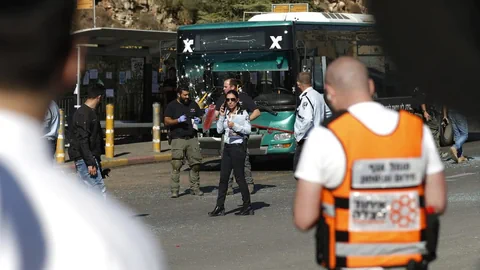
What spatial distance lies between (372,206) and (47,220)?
3448 mm

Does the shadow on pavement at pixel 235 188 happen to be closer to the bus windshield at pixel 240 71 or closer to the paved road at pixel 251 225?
the paved road at pixel 251 225

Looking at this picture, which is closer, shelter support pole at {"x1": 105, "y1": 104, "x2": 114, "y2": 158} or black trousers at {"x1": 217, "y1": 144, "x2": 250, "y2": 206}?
black trousers at {"x1": 217, "y1": 144, "x2": 250, "y2": 206}

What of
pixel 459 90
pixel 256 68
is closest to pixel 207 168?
pixel 256 68

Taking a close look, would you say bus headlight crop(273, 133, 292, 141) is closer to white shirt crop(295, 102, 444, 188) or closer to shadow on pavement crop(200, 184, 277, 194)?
shadow on pavement crop(200, 184, 277, 194)

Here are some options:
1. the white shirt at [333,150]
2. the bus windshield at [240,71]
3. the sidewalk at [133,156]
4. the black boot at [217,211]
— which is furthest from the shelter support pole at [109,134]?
the white shirt at [333,150]

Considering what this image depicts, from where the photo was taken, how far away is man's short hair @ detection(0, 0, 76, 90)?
110 centimetres

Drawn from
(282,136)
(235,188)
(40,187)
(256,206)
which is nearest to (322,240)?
(40,187)

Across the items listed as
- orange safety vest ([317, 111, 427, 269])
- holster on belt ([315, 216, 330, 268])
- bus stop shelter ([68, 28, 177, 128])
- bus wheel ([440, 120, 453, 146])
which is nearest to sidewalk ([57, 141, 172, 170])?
bus stop shelter ([68, 28, 177, 128])

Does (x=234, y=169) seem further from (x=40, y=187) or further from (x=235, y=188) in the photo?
(x=40, y=187)

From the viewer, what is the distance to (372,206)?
4.45 metres

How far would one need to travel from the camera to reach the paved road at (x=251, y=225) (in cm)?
872

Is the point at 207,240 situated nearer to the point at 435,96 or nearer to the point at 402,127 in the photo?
the point at 402,127

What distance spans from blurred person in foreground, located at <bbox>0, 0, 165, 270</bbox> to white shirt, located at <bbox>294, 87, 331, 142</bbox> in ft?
34.5

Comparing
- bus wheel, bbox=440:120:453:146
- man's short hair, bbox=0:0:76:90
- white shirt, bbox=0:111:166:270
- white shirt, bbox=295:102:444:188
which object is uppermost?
man's short hair, bbox=0:0:76:90
